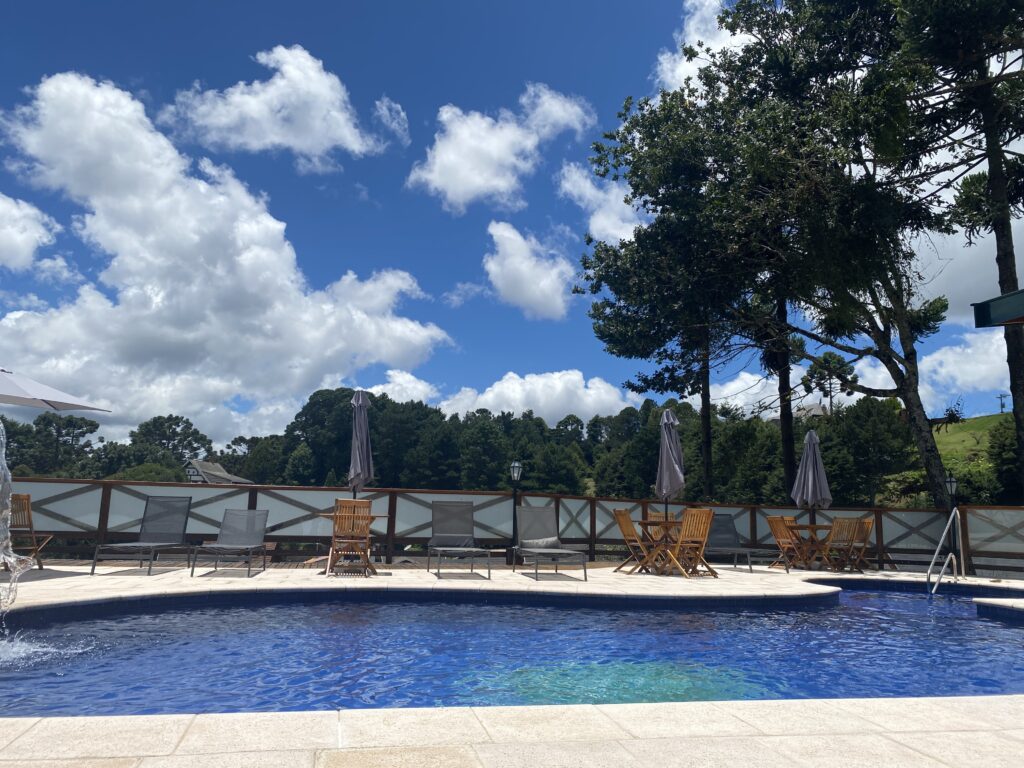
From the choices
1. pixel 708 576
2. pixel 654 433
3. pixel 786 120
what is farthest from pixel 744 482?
pixel 708 576

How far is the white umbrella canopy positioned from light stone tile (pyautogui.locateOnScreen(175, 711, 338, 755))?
6451 mm

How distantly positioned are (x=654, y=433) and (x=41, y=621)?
6058 cm

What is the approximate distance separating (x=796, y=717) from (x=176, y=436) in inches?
6050

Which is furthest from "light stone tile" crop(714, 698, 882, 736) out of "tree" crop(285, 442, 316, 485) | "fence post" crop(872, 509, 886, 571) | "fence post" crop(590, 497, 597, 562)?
"tree" crop(285, 442, 316, 485)

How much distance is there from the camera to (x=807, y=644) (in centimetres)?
660

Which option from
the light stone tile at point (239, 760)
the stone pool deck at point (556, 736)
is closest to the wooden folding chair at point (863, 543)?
the stone pool deck at point (556, 736)

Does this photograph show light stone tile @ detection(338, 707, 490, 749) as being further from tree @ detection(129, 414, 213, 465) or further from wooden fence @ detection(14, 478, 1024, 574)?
tree @ detection(129, 414, 213, 465)

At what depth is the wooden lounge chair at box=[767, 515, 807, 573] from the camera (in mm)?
12953

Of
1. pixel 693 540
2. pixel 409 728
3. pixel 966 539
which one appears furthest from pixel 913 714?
pixel 966 539

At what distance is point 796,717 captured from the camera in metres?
3.47

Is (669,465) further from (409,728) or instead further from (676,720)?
(409,728)

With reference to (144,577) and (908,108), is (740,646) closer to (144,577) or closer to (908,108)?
(144,577)

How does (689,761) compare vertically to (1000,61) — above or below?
below

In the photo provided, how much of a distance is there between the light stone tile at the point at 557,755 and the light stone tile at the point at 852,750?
2.25ft
